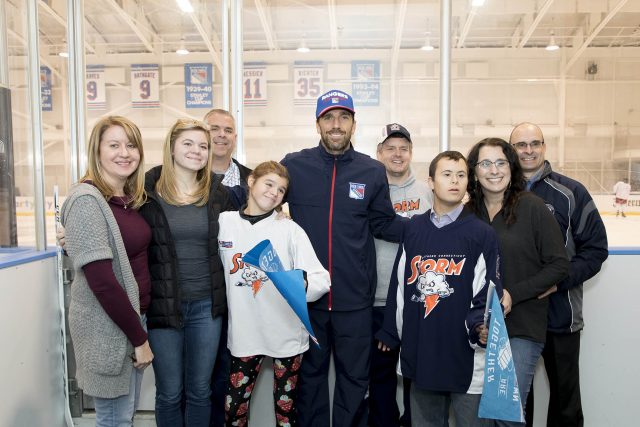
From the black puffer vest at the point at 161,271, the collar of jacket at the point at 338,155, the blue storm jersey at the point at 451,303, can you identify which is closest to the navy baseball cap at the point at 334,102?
the collar of jacket at the point at 338,155

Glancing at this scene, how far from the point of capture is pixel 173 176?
1790 mm

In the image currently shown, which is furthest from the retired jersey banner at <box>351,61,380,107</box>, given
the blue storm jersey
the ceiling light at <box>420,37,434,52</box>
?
the blue storm jersey

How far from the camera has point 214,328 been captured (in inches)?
71.9

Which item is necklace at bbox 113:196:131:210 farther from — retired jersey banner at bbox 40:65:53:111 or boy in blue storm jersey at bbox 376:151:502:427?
retired jersey banner at bbox 40:65:53:111

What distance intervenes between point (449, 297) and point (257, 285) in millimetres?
699

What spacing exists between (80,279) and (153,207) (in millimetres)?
372

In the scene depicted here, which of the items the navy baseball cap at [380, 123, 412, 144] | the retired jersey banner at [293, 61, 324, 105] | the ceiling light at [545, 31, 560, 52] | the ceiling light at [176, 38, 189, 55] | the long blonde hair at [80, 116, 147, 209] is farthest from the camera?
the ceiling light at [545, 31, 560, 52]

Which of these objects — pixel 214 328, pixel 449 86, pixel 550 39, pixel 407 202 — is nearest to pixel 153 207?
pixel 214 328

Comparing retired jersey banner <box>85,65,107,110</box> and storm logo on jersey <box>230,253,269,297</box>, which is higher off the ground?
retired jersey banner <box>85,65,107,110</box>

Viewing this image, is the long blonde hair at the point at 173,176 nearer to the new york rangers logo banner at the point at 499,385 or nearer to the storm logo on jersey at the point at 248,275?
the storm logo on jersey at the point at 248,275

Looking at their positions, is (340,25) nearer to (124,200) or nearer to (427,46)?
(427,46)

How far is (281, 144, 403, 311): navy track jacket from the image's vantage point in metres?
2.00

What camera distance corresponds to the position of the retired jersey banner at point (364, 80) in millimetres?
6309

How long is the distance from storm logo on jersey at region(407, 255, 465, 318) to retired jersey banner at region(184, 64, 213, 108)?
12.8 feet
